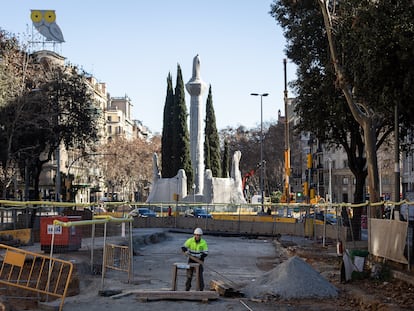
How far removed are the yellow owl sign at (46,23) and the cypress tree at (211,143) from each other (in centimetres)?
2336

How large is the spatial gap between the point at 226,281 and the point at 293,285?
10.7 ft

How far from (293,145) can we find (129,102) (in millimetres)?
67176

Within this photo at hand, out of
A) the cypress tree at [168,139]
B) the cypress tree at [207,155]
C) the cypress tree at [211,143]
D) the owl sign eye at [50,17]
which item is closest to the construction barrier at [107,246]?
the owl sign eye at [50,17]

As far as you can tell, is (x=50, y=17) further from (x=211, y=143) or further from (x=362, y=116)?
(x=362, y=116)

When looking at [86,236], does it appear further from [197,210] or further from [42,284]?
[197,210]

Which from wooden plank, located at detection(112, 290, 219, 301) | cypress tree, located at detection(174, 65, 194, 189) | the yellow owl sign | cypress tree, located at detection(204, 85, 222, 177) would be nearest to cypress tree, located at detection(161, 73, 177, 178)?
cypress tree, located at detection(174, 65, 194, 189)

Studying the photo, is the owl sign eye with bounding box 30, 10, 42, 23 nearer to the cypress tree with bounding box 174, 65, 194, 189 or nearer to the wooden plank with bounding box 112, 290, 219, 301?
the cypress tree with bounding box 174, 65, 194, 189

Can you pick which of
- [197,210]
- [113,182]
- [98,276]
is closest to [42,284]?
[98,276]

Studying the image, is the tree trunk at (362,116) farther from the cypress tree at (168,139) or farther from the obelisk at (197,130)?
the cypress tree at (168,139)

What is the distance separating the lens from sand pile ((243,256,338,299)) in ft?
41.3

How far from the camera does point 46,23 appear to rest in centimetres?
6112

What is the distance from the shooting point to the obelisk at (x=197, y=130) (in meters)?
60.8

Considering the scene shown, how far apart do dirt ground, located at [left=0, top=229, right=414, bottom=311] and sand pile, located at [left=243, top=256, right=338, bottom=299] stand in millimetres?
237

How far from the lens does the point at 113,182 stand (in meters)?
87.8
